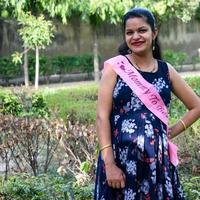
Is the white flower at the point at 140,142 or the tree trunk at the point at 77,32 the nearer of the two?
the white flower at the point at 140,142

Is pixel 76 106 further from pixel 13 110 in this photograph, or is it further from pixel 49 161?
pixel 49 161

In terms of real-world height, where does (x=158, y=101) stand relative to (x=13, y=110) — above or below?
above

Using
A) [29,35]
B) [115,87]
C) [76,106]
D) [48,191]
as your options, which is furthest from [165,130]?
[29,35]

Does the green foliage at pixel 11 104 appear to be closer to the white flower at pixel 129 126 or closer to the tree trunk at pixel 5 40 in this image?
the white flower at pixel 129 126

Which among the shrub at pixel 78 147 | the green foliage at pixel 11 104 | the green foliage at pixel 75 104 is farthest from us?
the green foliage at pixel 11 104

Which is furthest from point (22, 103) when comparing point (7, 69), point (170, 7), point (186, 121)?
point (7, 69)

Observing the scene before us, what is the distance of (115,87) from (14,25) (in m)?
21.3

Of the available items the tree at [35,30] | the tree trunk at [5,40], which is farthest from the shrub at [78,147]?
the tree trunk at [5,40]

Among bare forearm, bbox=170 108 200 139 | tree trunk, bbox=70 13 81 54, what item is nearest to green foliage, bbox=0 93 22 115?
bare forearm, bbox=170 108 200 139

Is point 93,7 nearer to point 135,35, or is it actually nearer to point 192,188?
point 192,188

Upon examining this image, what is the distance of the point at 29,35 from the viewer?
14312 mm

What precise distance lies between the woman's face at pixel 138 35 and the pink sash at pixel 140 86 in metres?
0.08

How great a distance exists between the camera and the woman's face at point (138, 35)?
8.39ft

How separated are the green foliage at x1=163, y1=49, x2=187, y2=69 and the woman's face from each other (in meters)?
20.9
